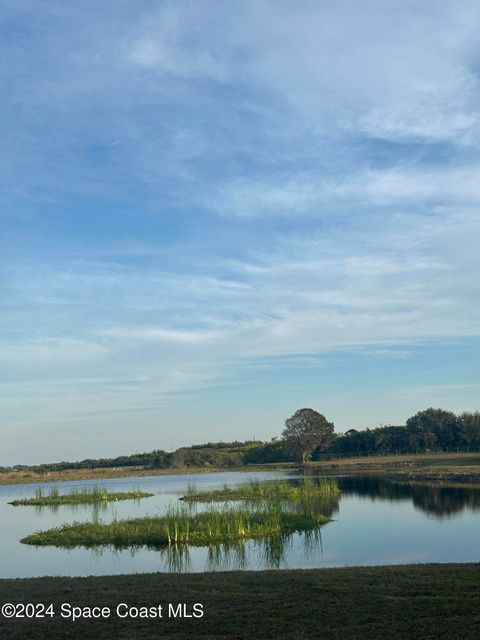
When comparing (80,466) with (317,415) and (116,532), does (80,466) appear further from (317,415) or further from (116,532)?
(116,532)

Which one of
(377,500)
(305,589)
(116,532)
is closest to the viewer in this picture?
(305,589)

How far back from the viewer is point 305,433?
113 metres

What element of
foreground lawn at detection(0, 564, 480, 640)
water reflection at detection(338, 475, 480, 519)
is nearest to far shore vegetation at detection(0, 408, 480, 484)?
water reflection at detection(338, 475, 480, 519)

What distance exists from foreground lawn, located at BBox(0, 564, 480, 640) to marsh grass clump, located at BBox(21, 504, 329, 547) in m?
13.2

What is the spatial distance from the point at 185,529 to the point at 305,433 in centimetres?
8660

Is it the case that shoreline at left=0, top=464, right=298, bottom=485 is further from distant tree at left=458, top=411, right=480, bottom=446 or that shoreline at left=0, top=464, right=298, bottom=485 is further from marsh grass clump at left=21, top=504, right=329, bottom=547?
marsh grass clump at left=21, top=504, right=329, bottom=547

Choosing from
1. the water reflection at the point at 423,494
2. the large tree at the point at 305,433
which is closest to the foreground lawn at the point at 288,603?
the water reflection at the point at 423,494

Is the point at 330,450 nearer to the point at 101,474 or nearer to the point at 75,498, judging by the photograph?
the point at 101,474

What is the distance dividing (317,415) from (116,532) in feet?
290

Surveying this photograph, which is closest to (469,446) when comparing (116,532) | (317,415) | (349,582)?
(317,415)

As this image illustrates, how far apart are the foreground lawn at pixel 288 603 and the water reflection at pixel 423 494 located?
20188 millimetres

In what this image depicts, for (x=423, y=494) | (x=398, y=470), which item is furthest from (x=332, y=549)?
(x=398, y=470)

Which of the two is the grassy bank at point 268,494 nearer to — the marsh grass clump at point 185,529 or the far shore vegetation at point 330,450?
the marsh grass clump at point 185,529

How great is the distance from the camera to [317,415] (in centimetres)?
11575
